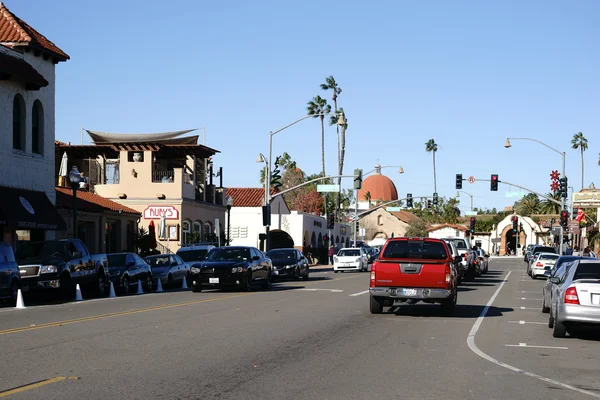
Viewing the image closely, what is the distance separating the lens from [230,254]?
92.9 feet

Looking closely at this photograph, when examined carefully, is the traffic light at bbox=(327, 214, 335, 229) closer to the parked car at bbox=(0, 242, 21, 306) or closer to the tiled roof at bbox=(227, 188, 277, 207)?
the tiled roof at bbox=(227, 188, 277, 207)

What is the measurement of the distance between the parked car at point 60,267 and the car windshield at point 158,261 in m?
4.72

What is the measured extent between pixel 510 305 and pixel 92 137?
33596mm

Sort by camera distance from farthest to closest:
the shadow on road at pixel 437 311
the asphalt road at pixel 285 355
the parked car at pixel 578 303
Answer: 1. the shadow on road at pixel 437 311
2. the parked car at pixel 578 303
3. the asphalt road at pixel 285 355

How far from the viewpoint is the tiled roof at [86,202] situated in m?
39.4

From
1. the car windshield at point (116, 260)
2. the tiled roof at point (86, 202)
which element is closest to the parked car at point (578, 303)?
the car windshield at point (116, 260)

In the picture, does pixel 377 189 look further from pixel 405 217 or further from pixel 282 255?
pixel 282 255

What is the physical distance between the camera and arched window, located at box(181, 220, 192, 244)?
168 feet

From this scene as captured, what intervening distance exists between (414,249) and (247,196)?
55.6m

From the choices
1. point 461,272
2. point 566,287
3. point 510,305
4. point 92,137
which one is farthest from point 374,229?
point 566,287

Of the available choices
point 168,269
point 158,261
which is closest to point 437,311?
point 168,269

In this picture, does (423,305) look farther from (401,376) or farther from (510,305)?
(401,376)

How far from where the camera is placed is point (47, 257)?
24.8m

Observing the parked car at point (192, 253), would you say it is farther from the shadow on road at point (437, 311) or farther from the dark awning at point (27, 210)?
the shadow on road at point (437, 311)
